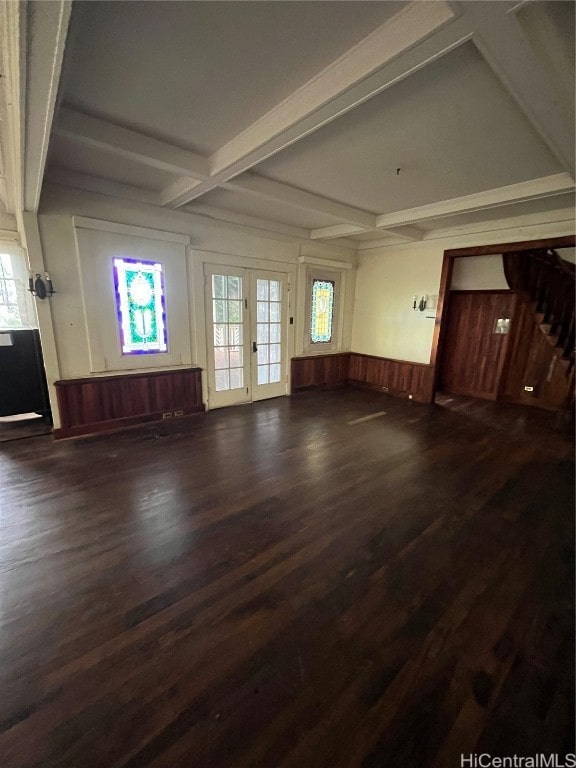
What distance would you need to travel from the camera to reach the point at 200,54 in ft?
5.23

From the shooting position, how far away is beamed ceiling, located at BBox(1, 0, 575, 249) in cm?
138

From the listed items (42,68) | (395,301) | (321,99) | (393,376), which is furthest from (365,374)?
(42,68)

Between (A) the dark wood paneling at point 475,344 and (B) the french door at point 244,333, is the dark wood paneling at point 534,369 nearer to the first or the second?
(A) the dark wood paneling at point 475,344

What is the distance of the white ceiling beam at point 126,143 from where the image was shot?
6.84 ft

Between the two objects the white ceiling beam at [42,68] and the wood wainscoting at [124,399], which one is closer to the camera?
the white ceiling beam at [42,68]

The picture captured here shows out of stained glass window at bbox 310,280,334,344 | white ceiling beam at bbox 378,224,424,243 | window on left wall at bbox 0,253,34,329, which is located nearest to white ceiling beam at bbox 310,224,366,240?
white ceiling beam at bbox 378,224,424,243

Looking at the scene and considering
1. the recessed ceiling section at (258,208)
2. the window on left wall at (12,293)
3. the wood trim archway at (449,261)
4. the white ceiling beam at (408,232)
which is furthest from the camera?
the white ceiling beam at (408,232)

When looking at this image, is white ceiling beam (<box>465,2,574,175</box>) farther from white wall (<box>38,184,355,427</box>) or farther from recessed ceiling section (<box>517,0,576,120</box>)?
white wall (<box>38,184,355,427</box>)

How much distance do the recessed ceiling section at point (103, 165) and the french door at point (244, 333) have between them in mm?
1223

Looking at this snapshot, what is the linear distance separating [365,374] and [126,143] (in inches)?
198

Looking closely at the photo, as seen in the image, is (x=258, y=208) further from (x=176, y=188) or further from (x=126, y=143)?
(x=126, y=143)

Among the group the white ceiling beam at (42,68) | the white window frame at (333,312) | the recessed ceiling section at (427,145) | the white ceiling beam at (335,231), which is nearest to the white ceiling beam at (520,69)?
the recessed ceiling section at (427,145)

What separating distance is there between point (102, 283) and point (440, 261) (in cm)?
479

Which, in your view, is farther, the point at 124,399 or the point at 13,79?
the point at 124,399
